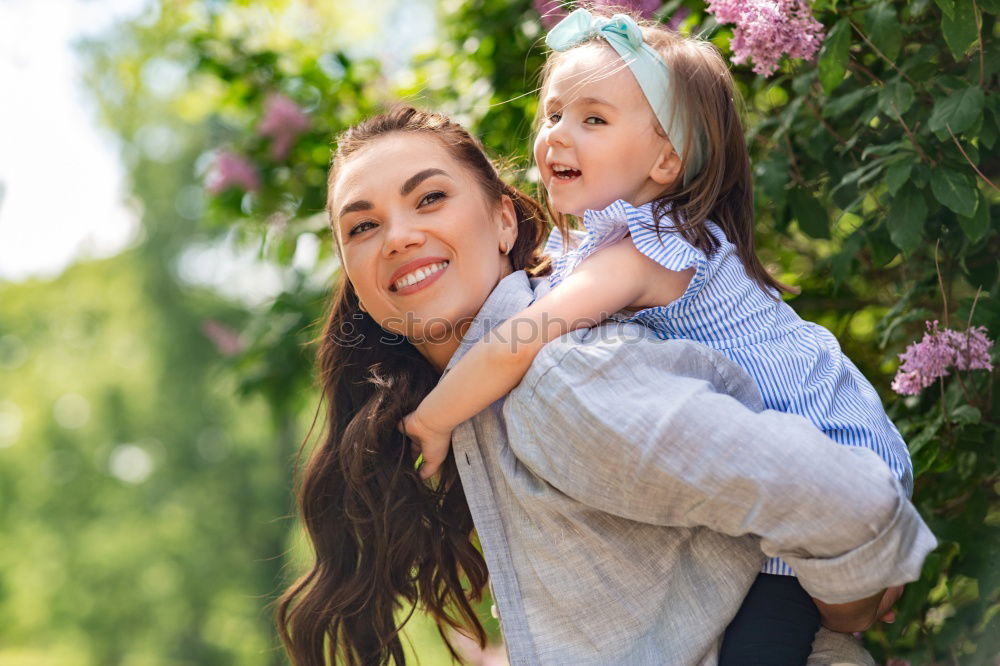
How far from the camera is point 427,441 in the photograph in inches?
77.3

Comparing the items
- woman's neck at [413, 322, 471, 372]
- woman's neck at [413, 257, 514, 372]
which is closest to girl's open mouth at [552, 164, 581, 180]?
woman's neck at [413, 257, 514, 372]

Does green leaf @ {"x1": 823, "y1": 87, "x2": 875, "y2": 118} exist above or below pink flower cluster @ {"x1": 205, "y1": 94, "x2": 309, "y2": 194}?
above

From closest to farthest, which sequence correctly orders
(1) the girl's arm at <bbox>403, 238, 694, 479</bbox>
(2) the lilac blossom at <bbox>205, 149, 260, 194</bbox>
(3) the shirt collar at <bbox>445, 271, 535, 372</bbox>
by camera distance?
(1) the girl's arm at <bbox>403, 238, 694, 479</bbox>
(3) the shirt collar at <bbox>445, 271, 535, 372</bbox>
(2) the lilac blossom at <bbox>205, 149, 260, 194</bbox>

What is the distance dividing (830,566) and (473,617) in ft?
3.44

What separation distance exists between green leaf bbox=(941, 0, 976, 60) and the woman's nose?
123 centimetres

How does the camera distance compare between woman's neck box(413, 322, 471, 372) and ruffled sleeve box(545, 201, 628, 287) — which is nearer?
ruffled sleeve box(545, 201, 628, 287)

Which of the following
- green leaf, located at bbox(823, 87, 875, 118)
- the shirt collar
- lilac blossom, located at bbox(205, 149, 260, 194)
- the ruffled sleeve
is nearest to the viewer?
the ruffled sleeve

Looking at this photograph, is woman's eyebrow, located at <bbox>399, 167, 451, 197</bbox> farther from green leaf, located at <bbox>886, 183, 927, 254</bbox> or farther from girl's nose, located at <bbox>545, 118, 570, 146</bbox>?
green leaf, located at <bbox>886, 183, 927, 254</bbox>

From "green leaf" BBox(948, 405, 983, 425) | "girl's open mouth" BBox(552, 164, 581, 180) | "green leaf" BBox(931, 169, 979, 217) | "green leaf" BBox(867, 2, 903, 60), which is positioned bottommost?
"green leaf" BBox(948, 405, 983, 425)

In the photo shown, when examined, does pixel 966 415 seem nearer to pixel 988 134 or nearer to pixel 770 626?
pixel 988 134

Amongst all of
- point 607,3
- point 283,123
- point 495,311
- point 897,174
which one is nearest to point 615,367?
point 495,311

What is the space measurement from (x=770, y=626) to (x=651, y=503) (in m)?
0.37

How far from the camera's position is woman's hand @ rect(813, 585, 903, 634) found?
186 cm

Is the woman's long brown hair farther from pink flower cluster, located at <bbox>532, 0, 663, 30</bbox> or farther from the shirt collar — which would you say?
pink flower cluster, located at <bbox>532, 0, 663, 30</bbox>
